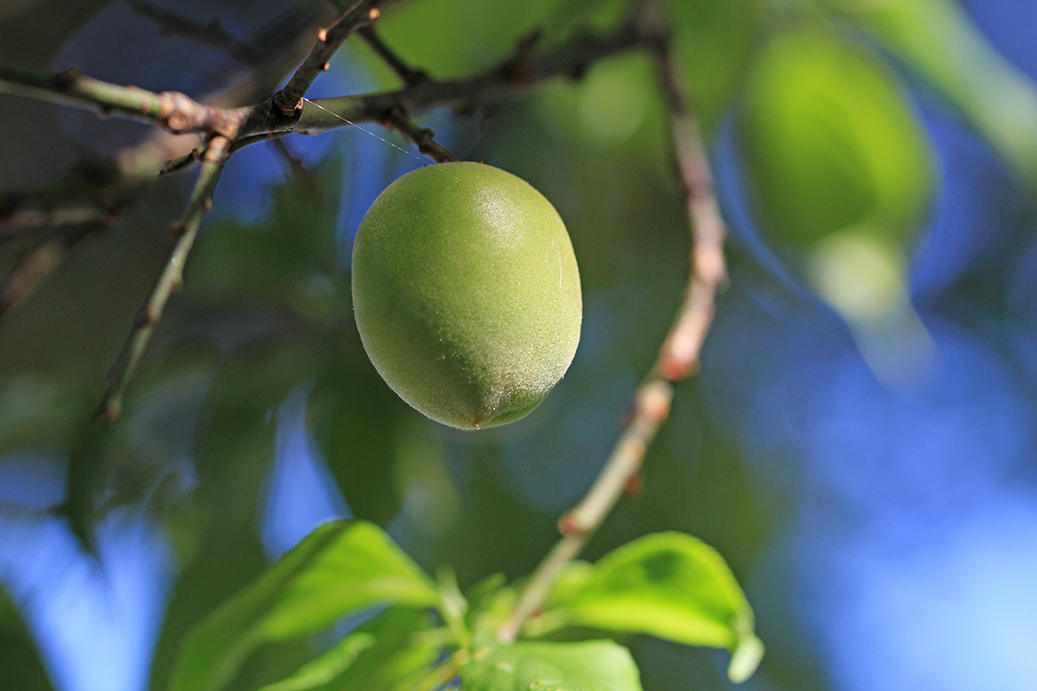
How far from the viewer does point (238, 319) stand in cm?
91

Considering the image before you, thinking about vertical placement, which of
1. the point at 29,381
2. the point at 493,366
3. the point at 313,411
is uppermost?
the point at 493,366

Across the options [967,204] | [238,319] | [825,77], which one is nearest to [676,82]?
[825,77]

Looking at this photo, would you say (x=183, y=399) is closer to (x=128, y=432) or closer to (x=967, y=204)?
(x=128, y=432)

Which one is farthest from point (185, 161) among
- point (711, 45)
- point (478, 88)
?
point (711, 45)

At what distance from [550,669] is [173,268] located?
11.2 inches

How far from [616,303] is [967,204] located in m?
0.80

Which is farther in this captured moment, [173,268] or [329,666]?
[329,666]

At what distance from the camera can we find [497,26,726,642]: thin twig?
582 millimetres

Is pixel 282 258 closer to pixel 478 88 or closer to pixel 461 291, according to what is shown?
pixel 478 88

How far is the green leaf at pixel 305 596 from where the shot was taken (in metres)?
0.52

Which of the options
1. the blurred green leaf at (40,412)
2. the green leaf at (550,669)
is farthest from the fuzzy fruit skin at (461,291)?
the blurred green leaf at (40,412)

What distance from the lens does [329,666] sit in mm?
513

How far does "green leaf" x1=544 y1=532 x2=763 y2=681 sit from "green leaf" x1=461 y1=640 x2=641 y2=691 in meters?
0.09

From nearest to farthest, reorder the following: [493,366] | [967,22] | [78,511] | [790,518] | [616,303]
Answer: [493,366]
[78,511]
[967,22]
[616,303]
[790,518]
